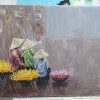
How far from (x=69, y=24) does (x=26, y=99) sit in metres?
1.81

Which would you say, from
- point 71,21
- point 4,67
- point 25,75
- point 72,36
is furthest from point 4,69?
point 71,21

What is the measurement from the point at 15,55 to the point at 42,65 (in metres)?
0.60

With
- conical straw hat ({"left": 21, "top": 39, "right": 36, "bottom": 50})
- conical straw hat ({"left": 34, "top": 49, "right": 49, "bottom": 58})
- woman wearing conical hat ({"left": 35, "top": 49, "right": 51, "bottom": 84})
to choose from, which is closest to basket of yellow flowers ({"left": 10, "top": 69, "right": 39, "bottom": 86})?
woman wearing conical hat ({"left": 35, "top": 49, "right": 51, "bottom": 84})

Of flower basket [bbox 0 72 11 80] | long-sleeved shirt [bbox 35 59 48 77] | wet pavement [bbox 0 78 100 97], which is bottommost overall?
wet pavement [bbox 0 78 100 97]

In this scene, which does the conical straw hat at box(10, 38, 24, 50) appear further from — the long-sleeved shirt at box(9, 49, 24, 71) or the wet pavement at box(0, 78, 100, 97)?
the wet pavement at box(0, 78, 100, 97)

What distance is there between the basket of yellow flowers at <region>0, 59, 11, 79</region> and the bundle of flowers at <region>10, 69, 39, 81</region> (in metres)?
0.16

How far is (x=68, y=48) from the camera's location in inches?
362

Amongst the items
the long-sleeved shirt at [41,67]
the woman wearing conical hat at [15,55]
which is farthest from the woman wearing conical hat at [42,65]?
the woman wearing conical hat at [15,55]

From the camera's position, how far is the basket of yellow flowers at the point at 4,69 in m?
9.10

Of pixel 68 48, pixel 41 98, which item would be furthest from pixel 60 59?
pixel 41 98

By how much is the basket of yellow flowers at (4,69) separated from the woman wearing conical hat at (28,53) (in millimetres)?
388

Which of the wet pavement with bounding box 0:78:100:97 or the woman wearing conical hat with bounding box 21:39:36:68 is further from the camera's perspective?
the wet pavement with bounding box 0:78:100:97

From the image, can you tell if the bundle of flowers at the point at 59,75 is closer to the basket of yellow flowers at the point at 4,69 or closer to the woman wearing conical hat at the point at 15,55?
the woman wearing conical hat at the point at 15,55

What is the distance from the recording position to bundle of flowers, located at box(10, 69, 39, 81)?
9.10 m
